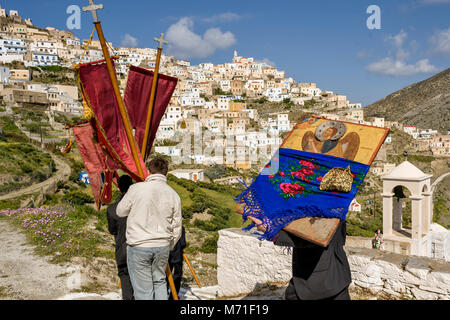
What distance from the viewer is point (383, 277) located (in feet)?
12.3

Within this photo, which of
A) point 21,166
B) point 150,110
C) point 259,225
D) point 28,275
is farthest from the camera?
point 21,166

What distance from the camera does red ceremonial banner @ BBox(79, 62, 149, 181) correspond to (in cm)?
311

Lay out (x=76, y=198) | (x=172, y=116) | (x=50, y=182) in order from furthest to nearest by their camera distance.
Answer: (x=172, y=116)
(x=50, y=182)
(x=76, y=198)

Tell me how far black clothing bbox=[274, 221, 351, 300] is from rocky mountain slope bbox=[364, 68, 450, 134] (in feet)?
312

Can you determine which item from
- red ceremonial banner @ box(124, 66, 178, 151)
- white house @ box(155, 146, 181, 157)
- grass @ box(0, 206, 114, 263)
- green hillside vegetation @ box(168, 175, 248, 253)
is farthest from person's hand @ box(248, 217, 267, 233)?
white house @ box(155, 146, 181, 157)

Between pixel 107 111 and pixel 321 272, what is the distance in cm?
250

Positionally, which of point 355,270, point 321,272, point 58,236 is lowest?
point 58,236

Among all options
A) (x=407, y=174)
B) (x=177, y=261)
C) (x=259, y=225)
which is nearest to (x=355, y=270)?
(x=177, y=261)

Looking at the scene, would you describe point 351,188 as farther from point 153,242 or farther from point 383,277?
point 383,277

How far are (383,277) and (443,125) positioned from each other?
9792 centimetres

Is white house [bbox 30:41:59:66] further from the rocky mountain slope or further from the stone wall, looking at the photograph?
the rocky mountain slope

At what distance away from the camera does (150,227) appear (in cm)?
245

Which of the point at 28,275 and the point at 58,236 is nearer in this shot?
the point at 28,275

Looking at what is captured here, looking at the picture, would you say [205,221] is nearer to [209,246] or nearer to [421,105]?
[209,246]
